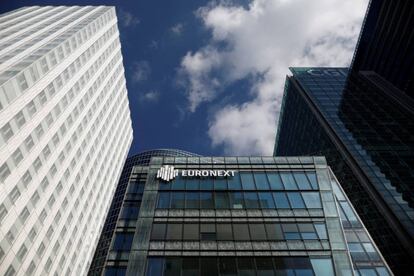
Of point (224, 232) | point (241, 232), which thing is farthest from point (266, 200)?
point (224, 232)

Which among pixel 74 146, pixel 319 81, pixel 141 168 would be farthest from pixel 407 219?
pixel 74 146

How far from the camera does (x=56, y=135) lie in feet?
229

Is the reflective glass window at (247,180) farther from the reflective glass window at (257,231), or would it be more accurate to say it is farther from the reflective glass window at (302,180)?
the reflective glass window at (257,231)

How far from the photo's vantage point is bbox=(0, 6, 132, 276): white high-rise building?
54438mm

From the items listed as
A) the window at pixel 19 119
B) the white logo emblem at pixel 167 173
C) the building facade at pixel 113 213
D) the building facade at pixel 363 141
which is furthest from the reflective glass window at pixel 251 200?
the building facade at pixel 113 213

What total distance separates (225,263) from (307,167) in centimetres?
1836

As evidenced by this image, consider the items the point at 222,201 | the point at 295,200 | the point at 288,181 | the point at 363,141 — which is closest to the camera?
the point at 222,201

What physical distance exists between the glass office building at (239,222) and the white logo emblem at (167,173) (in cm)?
13

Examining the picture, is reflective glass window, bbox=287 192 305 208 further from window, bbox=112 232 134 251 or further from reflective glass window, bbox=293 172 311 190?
window, bbox=112 232 134 251

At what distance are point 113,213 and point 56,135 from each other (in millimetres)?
44242

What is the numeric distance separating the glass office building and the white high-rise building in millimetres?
25818

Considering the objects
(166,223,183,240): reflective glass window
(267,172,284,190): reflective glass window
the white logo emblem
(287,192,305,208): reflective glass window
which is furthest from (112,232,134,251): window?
(287,192,305,208): reflective glass window

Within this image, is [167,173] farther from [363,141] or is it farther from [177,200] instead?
[363,141]

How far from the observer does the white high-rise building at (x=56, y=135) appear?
54.4 metres
